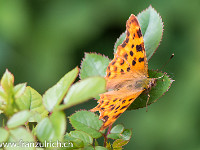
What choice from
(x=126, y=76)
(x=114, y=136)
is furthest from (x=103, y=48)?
(x=114, y=136)

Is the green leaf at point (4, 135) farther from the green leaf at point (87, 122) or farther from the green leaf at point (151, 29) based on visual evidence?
the green leaf at point (151, 29)

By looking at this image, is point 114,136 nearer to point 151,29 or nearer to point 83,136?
point 83,136

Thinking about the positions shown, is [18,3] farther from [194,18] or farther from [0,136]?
[0,136]

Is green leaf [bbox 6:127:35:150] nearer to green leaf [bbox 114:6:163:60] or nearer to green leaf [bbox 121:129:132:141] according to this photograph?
green leaf [bbox 121:129:132:141]

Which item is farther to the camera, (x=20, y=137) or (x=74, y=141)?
(x=74, y=141)

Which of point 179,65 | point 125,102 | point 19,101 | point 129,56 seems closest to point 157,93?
point 125,102

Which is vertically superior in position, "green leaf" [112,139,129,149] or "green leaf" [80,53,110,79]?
"green leaf" [80,53,110,79]

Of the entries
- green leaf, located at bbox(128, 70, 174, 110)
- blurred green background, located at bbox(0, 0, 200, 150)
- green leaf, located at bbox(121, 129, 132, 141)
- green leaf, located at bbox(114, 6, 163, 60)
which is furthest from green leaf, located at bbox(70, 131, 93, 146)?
blurred green background, located at bbox(0, 0, 200, 150)
